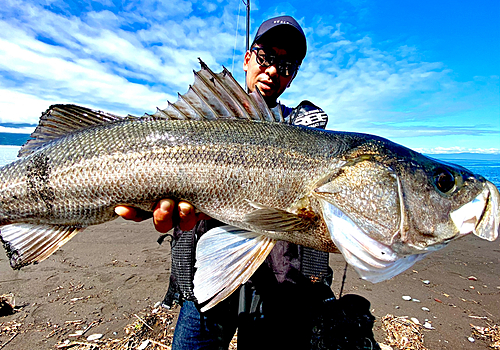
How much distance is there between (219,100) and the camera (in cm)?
228

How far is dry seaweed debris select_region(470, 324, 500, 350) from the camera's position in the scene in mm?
3668

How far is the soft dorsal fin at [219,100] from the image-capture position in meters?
2.26

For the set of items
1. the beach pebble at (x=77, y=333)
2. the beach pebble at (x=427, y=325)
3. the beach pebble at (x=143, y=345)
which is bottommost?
the beach pebble at (x=77, y=333)

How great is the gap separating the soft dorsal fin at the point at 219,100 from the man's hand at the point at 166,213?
75 centimetres

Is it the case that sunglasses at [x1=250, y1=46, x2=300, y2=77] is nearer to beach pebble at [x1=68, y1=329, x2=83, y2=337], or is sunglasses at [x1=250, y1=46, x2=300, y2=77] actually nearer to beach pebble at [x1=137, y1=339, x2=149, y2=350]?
beach pebble at [x1=137, y1=339, x2=149, y2=350]

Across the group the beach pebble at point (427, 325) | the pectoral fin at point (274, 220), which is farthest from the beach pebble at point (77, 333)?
the beach pebble at point (427, 325)

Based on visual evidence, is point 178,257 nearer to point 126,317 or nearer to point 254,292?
point 254,292

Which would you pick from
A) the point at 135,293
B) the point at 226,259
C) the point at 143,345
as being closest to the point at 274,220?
→ the point at 226,259

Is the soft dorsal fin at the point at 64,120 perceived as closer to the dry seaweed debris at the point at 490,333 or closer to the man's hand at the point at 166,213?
the man's hand at the point at 166,213

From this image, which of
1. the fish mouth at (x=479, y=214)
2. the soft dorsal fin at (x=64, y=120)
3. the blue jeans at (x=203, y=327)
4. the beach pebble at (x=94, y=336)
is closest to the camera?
the fish mouth at (x=479, y=214)

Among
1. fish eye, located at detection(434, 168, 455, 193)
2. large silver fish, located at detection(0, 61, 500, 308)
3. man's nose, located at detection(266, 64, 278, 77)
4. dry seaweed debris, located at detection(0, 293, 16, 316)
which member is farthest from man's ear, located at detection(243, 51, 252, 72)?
dry seaweed debris, located at detection(0, 293, 16, 316)

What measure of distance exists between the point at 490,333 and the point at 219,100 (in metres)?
4.91

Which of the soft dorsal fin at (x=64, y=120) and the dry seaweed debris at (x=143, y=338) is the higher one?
Answer: the soft dorsal fin at (x=64, y=120)

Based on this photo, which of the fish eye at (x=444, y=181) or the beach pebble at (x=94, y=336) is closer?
the fish eye at (x=444, y=181)
